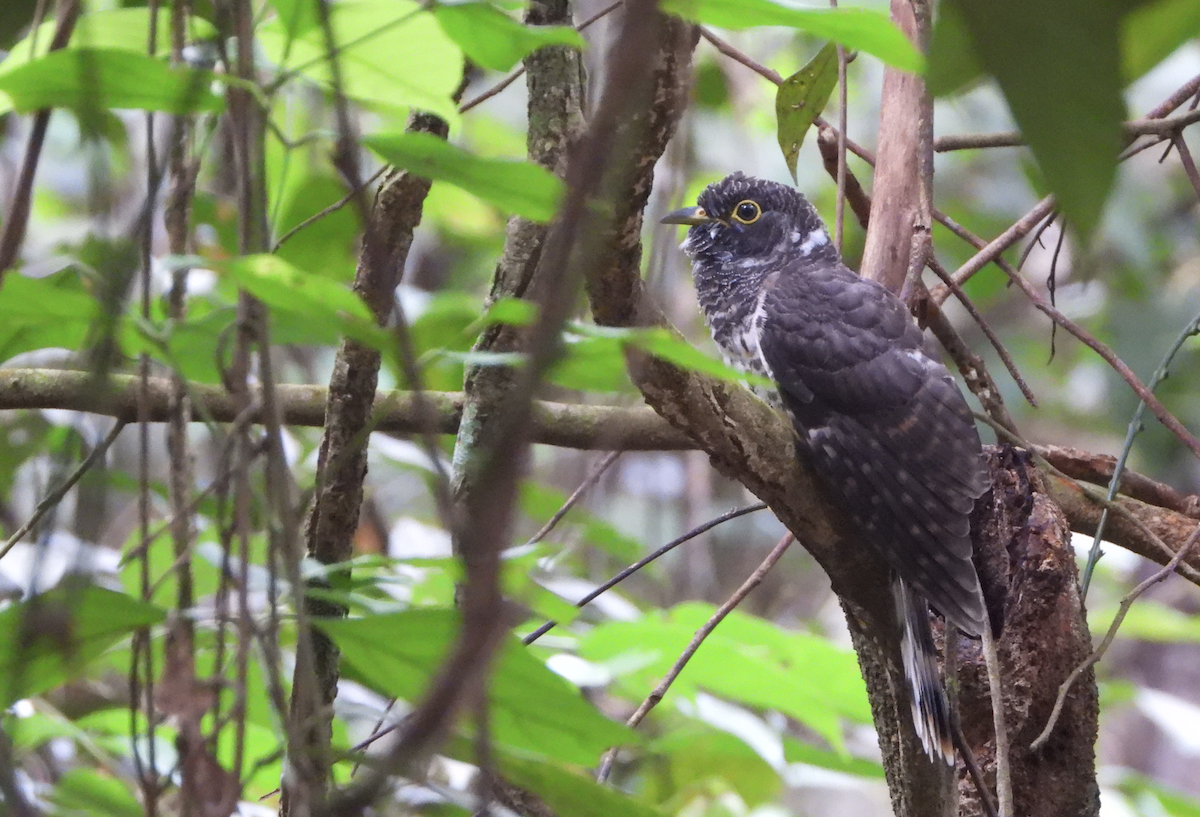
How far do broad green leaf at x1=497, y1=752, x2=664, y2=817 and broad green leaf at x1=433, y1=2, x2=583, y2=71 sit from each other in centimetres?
70

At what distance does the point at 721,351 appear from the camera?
3234mm

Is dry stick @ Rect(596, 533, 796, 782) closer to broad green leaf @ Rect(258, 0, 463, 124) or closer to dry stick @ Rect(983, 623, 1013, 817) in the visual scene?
dry stick @ Rect(983, 623, 1013, 817)

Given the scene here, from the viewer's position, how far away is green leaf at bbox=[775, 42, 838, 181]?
2.37m

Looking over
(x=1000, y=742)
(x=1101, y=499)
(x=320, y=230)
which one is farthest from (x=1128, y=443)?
(x=320, y=230)

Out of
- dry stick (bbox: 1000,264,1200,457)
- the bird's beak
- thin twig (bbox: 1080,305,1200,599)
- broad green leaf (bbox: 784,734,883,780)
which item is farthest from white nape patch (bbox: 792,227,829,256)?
broad green leaf (bbox: 784,734,883,780)

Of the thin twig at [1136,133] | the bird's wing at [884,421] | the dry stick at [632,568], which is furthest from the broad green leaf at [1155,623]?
the dry stick at [632,568]

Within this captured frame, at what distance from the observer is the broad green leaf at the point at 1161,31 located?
0.58m

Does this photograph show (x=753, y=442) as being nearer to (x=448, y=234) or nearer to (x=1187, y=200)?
(x=448, y=234)

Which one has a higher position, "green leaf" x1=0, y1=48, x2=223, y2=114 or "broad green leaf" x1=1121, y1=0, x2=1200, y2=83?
"broad green leaf" x1=1121, y1=0, x2=1200, y2=83

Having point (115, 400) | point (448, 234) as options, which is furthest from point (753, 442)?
point (448, 234)

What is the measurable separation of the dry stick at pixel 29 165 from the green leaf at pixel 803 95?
1578mm

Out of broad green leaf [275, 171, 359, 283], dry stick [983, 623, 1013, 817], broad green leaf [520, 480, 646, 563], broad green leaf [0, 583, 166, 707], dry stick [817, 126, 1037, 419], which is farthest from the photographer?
broad green leaf [520, 480, 646, 563]

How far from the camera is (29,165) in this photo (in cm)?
108

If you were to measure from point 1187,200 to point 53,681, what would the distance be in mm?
6385
